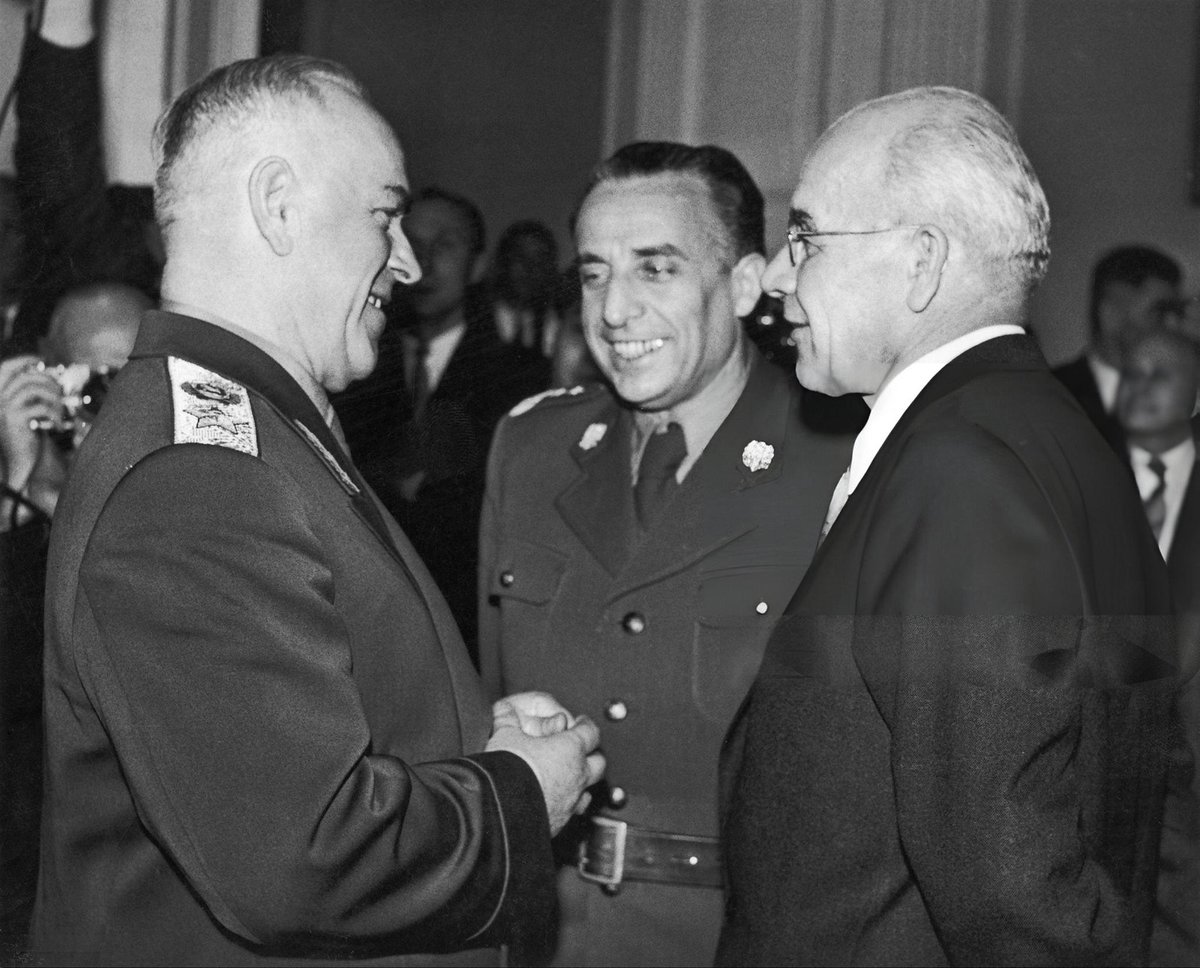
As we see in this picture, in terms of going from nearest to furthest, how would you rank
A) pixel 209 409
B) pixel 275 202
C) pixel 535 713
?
pixel 209 409 → pixel 275 202 → pixel 535 713

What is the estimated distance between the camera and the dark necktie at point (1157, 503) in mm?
1123

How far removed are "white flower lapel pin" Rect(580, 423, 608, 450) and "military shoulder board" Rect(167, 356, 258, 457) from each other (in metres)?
0.60

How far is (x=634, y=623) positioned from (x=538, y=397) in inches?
11.4

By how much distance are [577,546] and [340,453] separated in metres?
0.46

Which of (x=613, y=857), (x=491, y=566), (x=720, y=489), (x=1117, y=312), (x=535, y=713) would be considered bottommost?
(x=613, y=857)

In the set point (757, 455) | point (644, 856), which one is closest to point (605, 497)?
point (757, 455)

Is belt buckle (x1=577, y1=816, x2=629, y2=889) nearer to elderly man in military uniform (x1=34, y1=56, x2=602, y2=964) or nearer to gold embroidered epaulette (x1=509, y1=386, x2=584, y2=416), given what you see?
elderly man in military uniform (x1=34, y1=56, x2=602, y2=964)

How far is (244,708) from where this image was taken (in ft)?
2.96

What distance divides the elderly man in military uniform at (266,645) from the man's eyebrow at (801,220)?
0.38 meters

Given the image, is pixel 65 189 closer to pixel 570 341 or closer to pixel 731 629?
pixel 570 341

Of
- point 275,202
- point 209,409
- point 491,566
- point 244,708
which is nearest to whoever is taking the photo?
point 244,708

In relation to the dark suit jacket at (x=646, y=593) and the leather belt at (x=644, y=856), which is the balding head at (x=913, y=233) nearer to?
the dark suit jacket at (x=646, y=593)

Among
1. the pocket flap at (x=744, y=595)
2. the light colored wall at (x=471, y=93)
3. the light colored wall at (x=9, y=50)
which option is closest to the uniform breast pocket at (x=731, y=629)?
the pocket flap at (x=744, y=595)

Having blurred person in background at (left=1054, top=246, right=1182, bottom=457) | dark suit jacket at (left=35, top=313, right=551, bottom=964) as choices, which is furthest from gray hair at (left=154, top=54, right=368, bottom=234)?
blurred person in background at (left=1054, top=246, right=1182, bottom=457)
